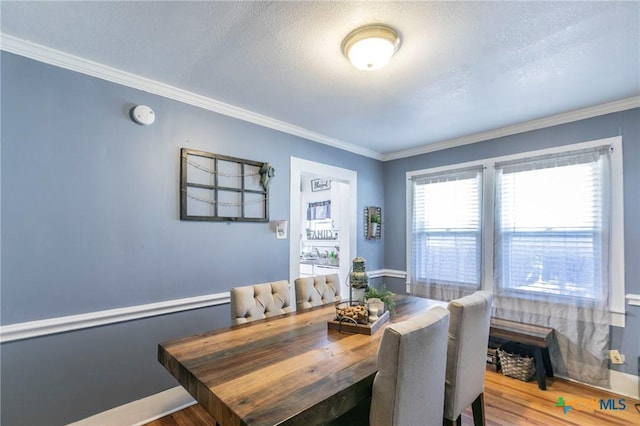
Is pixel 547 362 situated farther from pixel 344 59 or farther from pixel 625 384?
pixel 344 59

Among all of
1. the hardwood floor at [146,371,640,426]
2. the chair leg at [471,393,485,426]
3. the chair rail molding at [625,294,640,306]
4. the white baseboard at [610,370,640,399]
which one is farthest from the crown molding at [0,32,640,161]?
the chair leg at [471,393,485,426]

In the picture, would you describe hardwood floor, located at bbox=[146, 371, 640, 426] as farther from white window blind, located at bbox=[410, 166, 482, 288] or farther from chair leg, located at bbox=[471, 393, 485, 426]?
white window blind, located at bbox=[410, 166, 482, 288]

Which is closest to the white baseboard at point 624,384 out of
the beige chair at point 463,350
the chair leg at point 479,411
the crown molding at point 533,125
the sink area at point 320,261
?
the chair leg at point 479,411

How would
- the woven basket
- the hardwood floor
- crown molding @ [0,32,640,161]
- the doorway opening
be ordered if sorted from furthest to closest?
the doorway opening
the woven basket
the hardwood floor
crown molding @ [0,32,640,161]

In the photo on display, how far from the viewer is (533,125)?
3000mm

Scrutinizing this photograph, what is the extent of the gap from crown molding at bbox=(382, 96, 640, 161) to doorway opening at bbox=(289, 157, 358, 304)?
Result: 39.4 inches

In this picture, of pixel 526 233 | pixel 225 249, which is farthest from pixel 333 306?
pixel 526 233

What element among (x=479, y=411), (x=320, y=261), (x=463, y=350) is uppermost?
(x=463, y=350)

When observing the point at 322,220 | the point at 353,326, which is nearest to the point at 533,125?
the point at 353,326

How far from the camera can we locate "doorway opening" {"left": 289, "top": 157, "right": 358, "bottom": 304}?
3164mm

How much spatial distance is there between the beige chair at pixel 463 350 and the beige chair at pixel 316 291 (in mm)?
1111

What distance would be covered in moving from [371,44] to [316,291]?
70.3 inches

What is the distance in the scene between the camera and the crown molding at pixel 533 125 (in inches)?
101

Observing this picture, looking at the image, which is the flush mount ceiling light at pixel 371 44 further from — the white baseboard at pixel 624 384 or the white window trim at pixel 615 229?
the white baseboard at pixel 624 384
